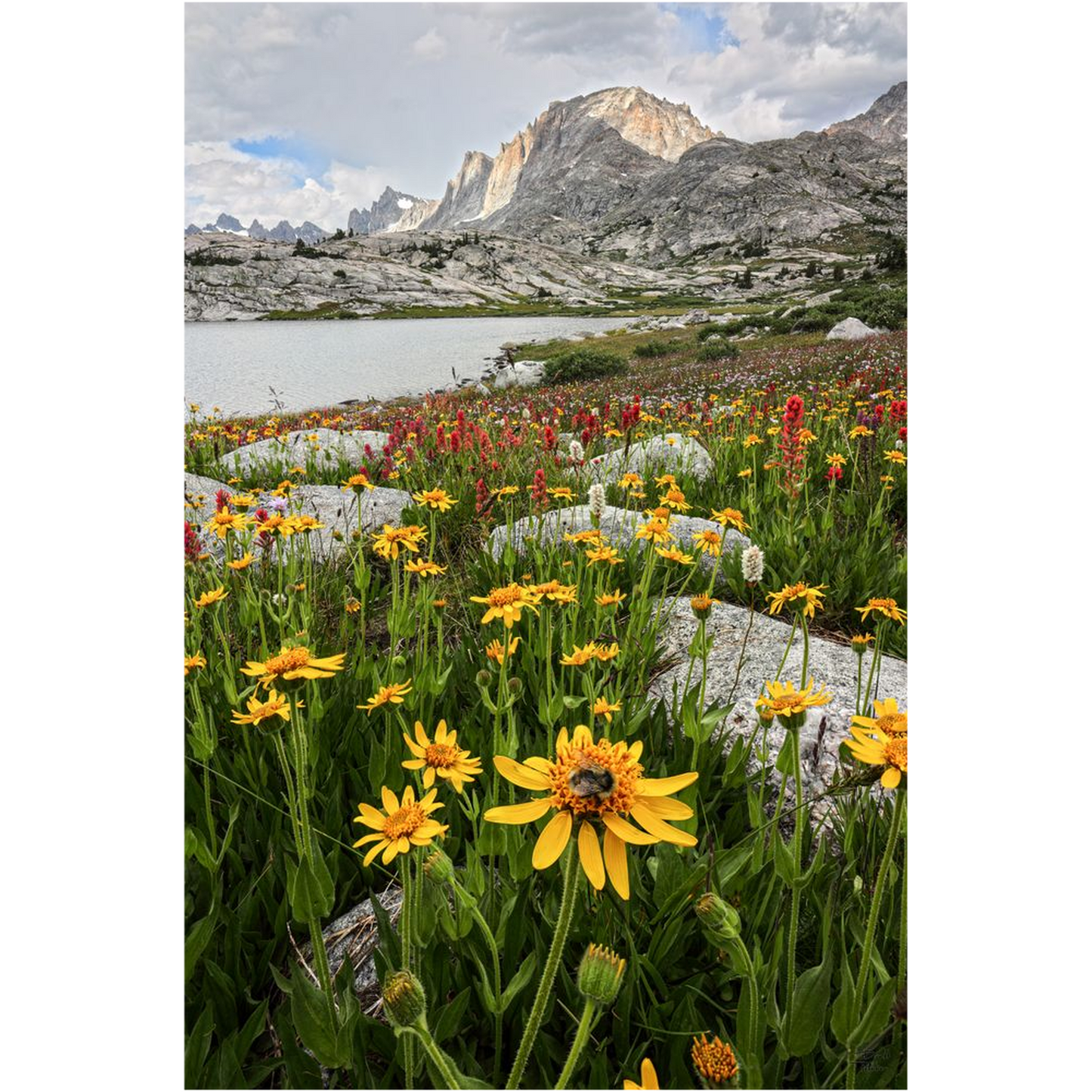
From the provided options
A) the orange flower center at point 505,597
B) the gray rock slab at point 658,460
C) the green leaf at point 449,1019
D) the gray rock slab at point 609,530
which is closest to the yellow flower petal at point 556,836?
the green leaf at point 449,1019

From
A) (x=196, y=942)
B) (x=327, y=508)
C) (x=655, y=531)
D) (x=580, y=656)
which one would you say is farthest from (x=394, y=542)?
(x=327, y=508)

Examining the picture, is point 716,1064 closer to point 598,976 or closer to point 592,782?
point 598,976

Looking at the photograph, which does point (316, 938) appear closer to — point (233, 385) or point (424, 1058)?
point (424, 1058)

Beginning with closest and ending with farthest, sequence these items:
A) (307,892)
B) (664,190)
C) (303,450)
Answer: (307,892)
(303,450)
(664,190)

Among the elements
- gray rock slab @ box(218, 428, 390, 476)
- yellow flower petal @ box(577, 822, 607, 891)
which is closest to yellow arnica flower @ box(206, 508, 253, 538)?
yellow flower petal @ box(577, 822, 607, 891)

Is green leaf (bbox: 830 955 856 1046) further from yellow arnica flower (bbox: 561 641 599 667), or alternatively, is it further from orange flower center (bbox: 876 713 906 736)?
yellow arnica flower (bbox: 561 641 599 667)

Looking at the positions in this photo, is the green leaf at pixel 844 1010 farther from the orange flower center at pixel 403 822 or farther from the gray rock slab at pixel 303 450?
the gray rock slab at pixel 303 450
